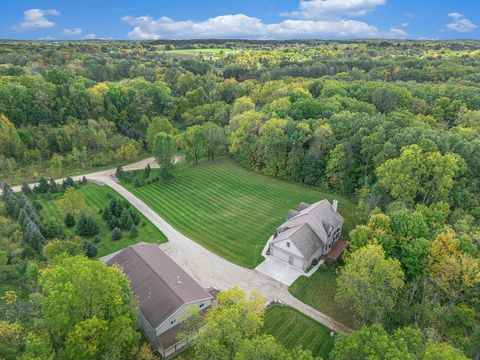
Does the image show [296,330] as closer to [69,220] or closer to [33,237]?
[33,237]

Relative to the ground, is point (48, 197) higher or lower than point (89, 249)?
lower

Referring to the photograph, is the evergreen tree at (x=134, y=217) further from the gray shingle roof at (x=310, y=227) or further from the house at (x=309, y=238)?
the gray shingle roof at (x=310, y=227)

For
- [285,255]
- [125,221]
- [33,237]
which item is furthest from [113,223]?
[285,255]

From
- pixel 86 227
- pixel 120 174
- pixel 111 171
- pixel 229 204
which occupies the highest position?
pixel 86 227

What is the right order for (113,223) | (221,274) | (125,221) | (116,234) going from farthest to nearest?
(113,223)
(125,221)
(116,234)
(221,274)

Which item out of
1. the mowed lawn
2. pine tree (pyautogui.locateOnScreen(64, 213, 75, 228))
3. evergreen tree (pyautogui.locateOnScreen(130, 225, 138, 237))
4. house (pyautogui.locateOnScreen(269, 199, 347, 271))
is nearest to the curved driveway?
the mowed lawn

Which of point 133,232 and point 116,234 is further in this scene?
point 133,232

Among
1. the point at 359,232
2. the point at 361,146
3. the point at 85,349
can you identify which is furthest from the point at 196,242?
the point at 361,146
